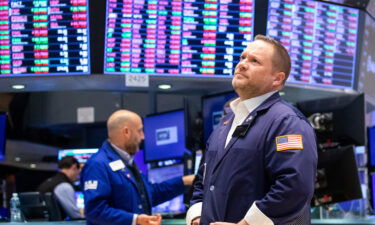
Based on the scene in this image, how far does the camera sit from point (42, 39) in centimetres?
455

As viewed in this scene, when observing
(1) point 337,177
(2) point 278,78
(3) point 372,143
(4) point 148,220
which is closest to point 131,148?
(4) point 148,220

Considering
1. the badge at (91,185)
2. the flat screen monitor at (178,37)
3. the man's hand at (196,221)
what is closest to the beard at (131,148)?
the badge at (91,185)

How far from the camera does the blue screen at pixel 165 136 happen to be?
5.00 meters

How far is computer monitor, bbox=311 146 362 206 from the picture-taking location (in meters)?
3.98

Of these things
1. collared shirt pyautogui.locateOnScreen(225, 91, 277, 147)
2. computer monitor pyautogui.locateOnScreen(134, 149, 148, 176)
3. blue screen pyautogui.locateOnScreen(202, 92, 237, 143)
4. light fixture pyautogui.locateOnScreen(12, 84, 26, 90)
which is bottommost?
computer monitor pyautogui.locateOnScreen(134, 149, 148, 176)

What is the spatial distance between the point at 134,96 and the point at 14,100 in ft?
4.21

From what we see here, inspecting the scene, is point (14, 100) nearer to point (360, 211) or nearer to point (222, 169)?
point (360, 211)

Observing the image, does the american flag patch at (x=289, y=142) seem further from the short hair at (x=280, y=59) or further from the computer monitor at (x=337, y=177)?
the computer monitor at (x=337, y=177)

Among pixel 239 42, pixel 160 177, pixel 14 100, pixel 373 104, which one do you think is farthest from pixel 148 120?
pixel 373 104

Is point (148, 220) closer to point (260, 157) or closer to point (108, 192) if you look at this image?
point (108, 192)

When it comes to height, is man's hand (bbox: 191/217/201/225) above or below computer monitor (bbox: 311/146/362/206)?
above

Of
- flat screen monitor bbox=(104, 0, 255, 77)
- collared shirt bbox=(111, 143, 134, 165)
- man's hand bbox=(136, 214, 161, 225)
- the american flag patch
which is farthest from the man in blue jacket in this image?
flat screen monitor bbox=(104, 0, 255, 77)

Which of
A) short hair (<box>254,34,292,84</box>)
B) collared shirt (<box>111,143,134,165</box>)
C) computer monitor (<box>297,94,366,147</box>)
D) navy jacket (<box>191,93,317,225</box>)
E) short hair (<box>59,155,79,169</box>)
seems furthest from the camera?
short hair (<box>59,155,79,169</box>)

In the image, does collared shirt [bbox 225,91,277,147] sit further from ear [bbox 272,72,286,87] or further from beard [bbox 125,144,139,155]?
beard [bbox 125,144,139,155]
